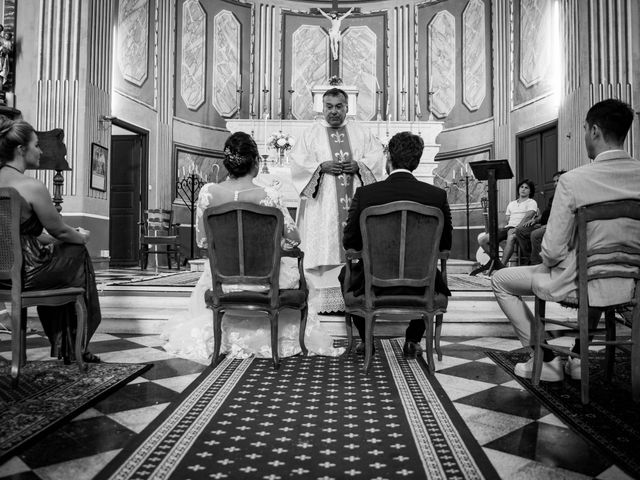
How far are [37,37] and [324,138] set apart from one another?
19.9ft

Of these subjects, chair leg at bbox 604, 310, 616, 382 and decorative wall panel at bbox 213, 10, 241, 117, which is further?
decorative wall panel at bbox 213, 10, 241, 117

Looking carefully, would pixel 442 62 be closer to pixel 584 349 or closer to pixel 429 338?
pixel 429 338

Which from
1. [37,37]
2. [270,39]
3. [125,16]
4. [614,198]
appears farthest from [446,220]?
[270,39]

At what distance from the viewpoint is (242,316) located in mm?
3529

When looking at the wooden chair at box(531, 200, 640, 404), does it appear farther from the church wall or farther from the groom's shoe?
the church wall

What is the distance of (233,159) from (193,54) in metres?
9.29

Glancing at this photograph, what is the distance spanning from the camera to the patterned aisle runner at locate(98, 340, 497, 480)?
5.63 feet

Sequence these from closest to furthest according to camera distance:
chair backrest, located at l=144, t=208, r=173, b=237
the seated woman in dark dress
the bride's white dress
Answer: the seated woman in dark dress → the bride's white dress → chair backrest, located at l=144, t=208, r=173, b=237

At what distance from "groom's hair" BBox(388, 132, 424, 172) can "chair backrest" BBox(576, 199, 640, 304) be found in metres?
1.03

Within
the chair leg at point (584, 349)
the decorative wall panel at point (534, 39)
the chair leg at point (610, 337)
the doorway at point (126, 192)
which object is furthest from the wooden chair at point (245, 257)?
the decorative wall panel at point (534, 39)

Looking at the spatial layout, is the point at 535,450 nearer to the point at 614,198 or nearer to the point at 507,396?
the point at 507,396

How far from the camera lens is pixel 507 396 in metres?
2.62

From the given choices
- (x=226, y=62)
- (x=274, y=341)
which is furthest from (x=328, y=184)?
(x=226, y=62)

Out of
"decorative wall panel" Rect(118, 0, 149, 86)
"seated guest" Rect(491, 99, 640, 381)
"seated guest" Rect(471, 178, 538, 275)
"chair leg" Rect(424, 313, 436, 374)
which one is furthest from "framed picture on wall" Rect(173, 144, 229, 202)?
"seated guest" Rect(491, 99, 640, 381)
